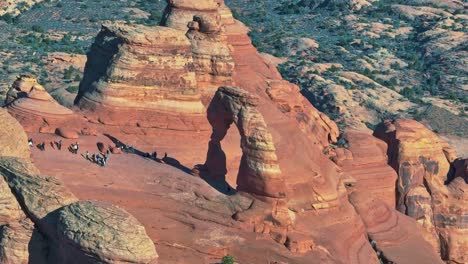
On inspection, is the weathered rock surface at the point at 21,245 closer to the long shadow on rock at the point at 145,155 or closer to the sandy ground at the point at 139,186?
the sandy ground at the point at 139,186

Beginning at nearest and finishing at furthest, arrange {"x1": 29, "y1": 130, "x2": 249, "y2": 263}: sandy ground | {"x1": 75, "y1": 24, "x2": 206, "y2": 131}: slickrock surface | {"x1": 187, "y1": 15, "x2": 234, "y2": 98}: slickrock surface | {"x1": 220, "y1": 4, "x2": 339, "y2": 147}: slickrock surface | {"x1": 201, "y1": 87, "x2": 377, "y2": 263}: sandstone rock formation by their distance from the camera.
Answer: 1. {"x1": 29, "y1": 130, "x2": 249, "y2": 263}: sandy ground
2. {"x1": 201, "y1": 87, "x2": 377, "y2": 263}: sandstone rock formation
3. {"x1": 75, "y1": 24, "x2": 206, "y2": 131}: slickrock surface
4. {"x1": 187, "y1": 15, "x2": 234, "y2": 98}: slickrock surface
5. {"x1": 220, "y1": 4, "x2": 339, "y2": 147}: slickrock surface

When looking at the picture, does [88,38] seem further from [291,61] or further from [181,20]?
[181,20]

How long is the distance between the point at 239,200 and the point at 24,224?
906 cm

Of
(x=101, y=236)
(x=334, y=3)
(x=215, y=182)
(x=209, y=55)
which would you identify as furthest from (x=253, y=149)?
(x=334, y=3)

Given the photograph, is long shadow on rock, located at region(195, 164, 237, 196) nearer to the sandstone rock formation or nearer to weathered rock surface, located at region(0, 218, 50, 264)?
the sandstone rock formation

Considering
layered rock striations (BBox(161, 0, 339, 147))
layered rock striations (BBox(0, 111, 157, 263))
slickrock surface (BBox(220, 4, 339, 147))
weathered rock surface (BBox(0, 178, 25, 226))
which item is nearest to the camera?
layered rock striations (BBox(0, 111, 157, 263))

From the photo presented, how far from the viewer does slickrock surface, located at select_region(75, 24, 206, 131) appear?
4766 cm

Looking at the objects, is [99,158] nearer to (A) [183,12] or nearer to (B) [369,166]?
(B) [369,166]

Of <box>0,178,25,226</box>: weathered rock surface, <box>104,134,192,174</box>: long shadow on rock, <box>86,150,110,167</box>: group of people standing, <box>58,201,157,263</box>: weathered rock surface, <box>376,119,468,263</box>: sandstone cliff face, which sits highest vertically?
<box>58,201,157,263</box>: weathered rock surface

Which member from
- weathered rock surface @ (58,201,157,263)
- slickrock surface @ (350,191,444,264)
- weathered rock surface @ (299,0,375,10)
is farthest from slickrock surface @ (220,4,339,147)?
weathered rock surface @ (299,0,375,10)

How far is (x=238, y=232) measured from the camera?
122ft

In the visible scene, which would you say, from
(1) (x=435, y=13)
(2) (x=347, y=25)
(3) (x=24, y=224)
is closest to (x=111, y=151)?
(3) (x=24, y=224)

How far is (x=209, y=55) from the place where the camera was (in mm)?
52438

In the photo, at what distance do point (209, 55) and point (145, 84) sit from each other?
5477 millimetres
